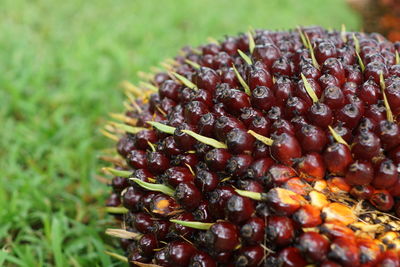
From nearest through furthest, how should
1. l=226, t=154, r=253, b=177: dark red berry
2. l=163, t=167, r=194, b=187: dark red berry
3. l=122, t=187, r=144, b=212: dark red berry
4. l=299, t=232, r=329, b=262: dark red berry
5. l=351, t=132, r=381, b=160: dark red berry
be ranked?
l=299, t=232, r=329, b=262: dark red berry
l=351, t=132, r=381, b=160: dark red berry
l=226, t=154, r=253, b=177: dark red berry
l=163, t=167, r=194, b=187: dark red berry
l=122, t=187, r=144, b=212: dark red berry

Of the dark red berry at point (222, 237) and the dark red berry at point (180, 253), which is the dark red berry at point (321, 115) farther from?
the dark red berry at point (180, 253)

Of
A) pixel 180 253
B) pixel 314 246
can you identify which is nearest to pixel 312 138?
pixel 314 246

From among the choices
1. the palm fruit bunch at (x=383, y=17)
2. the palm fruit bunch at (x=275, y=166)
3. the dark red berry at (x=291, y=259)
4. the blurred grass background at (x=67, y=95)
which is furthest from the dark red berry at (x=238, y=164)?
the palm fruit bunch at (x=383, y=17)

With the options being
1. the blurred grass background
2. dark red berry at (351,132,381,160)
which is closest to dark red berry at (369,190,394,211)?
dark red berry at (351,132,381,160)

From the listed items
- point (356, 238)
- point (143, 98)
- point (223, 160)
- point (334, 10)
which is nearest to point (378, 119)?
point (356, 238)

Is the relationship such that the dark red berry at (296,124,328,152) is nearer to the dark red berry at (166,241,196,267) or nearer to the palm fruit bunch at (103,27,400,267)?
the palm fruit bunch at (103,27,400,267)

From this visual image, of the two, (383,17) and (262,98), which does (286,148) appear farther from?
(383,17)
